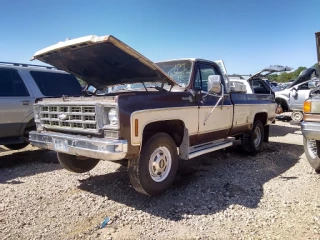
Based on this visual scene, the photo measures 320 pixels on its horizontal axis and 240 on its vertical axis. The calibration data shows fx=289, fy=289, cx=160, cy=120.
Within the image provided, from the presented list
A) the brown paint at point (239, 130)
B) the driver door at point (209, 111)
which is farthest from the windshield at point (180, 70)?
the brown paint at point (239, 130)

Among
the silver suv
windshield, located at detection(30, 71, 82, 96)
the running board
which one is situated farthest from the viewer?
windshield, located at detection(30, 71, 82, 96)

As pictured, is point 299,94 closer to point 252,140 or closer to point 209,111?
point 252,140

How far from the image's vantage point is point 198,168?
554cm

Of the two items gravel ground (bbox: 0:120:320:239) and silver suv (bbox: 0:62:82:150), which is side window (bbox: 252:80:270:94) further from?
silver suv (bbox: 0:62:82:150)

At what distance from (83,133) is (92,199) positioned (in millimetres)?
994

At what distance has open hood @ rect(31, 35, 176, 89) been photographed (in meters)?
3.73

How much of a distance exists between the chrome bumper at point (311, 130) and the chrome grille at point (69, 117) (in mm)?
3167

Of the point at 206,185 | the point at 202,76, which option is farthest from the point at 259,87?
the point at 206,185

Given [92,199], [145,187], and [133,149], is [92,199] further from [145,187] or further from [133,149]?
[133,149]

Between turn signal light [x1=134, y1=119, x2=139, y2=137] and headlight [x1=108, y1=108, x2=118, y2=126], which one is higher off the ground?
headlight [x1=108, y1=108, x2=118, y2=126]

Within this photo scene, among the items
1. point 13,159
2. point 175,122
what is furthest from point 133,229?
point 13,159

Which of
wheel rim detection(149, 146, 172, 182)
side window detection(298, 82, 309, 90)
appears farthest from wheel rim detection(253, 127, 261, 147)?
side window detection(298, 82, 309, 90)

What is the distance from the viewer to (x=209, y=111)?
4.93m

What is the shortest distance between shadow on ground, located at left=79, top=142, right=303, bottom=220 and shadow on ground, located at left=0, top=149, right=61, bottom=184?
130 cm
